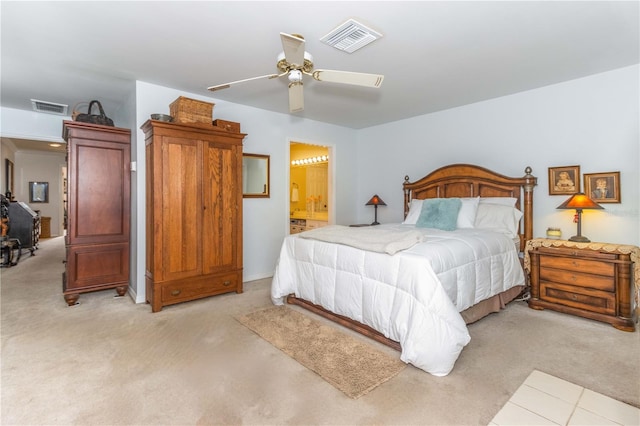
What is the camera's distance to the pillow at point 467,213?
151 inches

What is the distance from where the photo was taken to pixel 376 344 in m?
2.55

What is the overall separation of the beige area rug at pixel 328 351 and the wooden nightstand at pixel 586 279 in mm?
2050

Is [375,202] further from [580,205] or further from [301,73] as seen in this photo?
[301,73]

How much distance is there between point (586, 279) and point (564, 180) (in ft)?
3.83

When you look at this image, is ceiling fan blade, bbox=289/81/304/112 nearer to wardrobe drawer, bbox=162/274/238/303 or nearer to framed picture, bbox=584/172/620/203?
wardrobe drawer, bbox=162/274/238/303

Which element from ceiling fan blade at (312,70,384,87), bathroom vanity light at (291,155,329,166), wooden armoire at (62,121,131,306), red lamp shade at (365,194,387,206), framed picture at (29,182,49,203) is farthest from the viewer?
framed picture at (29,182,49,203)

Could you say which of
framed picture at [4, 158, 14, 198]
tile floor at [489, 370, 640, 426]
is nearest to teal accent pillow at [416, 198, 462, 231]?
tile floor at [489, 370, 640, 426]

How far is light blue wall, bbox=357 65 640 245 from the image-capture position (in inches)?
125

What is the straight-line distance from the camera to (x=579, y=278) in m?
3.05

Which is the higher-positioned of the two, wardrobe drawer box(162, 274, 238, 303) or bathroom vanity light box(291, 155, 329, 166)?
bathroom vanity light box(291, 155, 329, 166)

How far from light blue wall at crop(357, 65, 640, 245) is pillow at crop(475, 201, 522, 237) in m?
0.33

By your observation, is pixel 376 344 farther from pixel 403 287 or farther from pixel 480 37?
pixel 480 37

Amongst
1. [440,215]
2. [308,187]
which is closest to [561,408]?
[440,215]

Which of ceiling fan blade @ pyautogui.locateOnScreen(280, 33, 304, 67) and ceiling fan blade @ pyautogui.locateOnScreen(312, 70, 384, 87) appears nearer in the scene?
ceiling fan blade @ pyautogui.locateOnScreen(280, 33, 304, 67)
